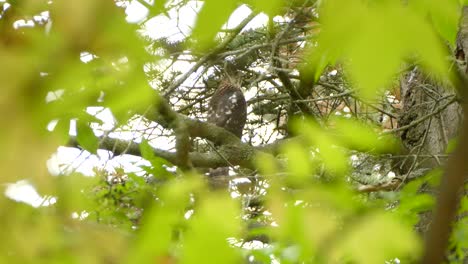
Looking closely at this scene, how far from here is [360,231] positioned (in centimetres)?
37

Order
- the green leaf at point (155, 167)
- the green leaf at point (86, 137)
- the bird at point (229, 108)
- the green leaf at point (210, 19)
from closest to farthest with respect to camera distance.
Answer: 1. the green leaf at point (210, 19)
2. the green leaf at point (86, 137)
3. the green leaf at point (155, 167)
4. the bird at point (229, 108)

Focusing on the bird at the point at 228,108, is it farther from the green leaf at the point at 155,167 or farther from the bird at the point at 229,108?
the green leaf at the point at 155,167

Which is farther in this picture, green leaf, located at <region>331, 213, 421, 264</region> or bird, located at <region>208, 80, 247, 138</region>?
bird, located at <region>208, 80, 247, 138</region>

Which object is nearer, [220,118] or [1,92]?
[1,92]

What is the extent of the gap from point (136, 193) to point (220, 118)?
1321 millimetres

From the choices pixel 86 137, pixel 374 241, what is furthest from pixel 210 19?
pixel 86 137

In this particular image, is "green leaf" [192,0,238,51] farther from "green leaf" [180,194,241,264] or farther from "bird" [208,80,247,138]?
"bird" [208,80,247,138]

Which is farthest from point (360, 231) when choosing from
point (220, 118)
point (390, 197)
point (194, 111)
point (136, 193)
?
point (194, 111)

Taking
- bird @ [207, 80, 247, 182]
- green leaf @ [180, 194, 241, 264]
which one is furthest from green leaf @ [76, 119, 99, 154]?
bird @ [207, 80, 247, 182]

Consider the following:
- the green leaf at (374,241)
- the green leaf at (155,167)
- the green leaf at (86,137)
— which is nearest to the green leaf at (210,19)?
the green leaf at (374,241)

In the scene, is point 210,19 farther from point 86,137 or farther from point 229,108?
point 229,108

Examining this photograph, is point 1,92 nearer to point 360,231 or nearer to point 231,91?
point 360,231

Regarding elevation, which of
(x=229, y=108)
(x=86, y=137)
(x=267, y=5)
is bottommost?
(x=267, y=5)

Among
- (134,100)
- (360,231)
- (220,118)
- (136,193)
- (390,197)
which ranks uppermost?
(220,118)
